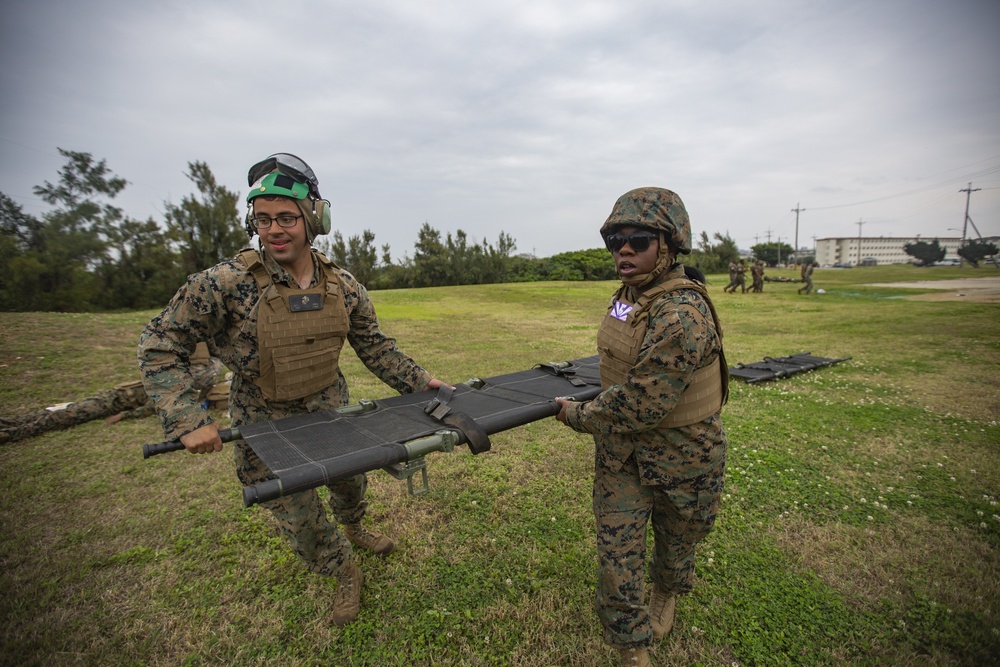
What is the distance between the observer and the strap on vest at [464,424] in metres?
2.70

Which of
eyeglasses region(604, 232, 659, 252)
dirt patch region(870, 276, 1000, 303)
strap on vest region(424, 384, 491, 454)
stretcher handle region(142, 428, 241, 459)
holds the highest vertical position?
eyeglasses region(604, 232, 659, 252)

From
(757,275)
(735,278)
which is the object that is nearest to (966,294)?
(757,275)

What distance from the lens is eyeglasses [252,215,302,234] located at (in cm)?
294

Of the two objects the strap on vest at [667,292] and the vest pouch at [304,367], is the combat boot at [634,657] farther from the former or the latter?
the vest pouch at [304,367]

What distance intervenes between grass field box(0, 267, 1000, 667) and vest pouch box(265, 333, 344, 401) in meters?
1.63

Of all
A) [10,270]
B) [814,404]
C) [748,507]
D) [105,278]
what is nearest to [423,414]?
[748,507]

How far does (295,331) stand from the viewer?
301cm

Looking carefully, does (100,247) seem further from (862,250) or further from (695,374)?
(862,250)

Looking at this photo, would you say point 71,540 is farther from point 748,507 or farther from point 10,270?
point 10,270

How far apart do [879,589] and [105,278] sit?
32.9m

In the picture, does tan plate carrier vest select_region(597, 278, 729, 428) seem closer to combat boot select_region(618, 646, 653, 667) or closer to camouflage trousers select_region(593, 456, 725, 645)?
camouflage trousers select_region(593, 456, 725, 645)

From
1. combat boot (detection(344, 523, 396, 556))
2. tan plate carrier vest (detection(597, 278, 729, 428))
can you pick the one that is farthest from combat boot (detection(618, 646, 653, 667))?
combat boot (detection(344, 523, 396, 556))

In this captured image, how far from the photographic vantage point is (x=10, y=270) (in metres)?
20.4

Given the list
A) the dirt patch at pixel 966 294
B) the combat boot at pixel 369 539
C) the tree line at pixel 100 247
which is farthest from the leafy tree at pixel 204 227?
the dirt patch at pixel 966 294
